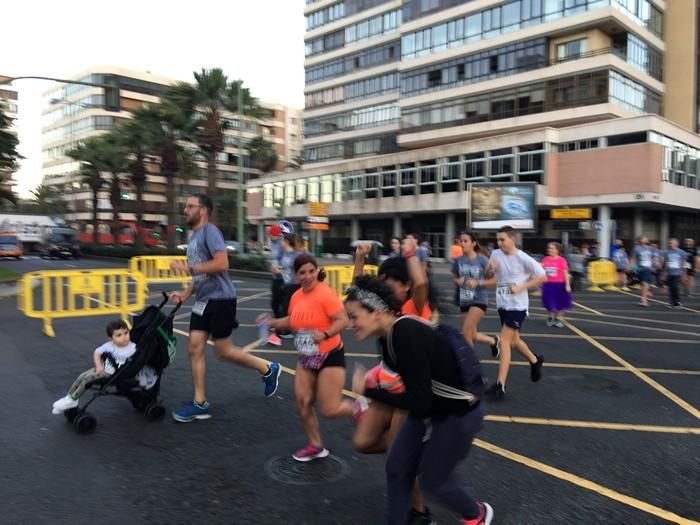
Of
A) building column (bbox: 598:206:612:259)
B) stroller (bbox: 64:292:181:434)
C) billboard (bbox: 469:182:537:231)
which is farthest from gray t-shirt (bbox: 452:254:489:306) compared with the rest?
building column (bbox: 598:206:612:259)

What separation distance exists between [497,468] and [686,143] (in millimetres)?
35745

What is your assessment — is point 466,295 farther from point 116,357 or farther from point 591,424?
point 116,357

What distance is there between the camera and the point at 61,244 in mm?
33688

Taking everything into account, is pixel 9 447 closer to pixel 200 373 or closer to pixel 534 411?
pixel 200 373

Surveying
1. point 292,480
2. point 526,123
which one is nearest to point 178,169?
point 526,123

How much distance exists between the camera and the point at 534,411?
16.8 feet

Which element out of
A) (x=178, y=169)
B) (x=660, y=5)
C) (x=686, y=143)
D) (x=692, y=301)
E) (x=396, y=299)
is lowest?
(x=692, y=301)

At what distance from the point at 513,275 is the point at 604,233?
28.3 meters

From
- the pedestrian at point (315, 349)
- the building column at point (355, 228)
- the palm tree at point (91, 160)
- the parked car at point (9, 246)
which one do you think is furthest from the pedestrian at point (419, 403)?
the building column at point (355, 228)

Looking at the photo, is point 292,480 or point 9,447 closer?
point 292,480

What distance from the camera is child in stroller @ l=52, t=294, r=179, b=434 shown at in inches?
178

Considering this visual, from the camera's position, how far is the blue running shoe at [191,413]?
469 centimetres

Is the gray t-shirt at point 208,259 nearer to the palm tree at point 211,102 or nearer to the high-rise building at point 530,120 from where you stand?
the palm tree at point 211,102

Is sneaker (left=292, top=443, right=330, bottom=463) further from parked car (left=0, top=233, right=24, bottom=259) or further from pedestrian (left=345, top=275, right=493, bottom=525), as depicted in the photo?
parked car (left=0, top=233, right=24, bottom=259)
